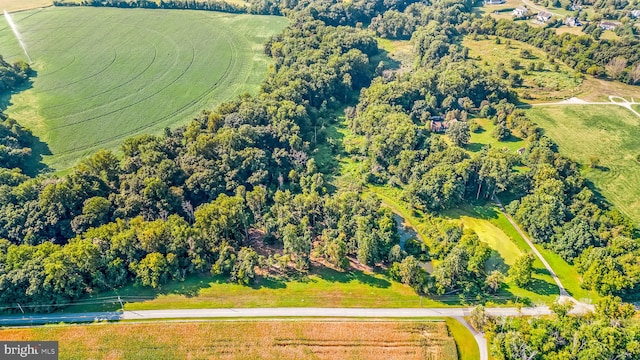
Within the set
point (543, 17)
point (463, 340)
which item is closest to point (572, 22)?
point (543, 17)

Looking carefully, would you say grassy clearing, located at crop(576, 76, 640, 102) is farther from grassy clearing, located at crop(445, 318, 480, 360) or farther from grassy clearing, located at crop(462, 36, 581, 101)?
grassy clearing, located at crop(445, 318, 480, 360)

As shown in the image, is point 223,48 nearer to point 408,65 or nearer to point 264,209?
point 408,65

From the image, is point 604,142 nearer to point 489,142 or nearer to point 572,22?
point 489,142

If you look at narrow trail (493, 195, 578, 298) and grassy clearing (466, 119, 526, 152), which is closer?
narrow trail (493, 195, 578, 298)

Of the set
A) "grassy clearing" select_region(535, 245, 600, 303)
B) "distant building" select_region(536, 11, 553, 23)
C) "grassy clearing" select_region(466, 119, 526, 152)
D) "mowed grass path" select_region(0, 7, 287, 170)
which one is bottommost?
"grassy clearing" select_region(535, 245, 600, 303)

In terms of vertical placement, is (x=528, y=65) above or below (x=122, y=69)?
above

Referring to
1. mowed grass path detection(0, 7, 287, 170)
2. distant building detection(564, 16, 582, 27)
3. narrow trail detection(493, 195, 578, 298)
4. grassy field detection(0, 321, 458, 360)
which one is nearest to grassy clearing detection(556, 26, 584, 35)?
distant building detection(564, 16, 582, 27)

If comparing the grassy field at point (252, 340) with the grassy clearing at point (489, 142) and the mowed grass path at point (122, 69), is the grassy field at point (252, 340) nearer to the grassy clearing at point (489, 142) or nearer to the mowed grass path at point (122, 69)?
the mowed grass path at point (122, 69)
